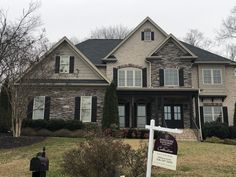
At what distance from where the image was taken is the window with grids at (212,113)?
26.6m

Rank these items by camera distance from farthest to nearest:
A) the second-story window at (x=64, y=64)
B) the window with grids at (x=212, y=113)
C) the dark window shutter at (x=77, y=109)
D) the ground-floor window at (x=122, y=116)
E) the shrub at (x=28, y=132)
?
Answer: the window with grids at (x=212, y=113)
the ground-floor window at (x=122, y=116)
the second-story window at (x=64, y=64)
the dark window shutter at (x=77, y=109)
the shrub at (x=28, y=132)

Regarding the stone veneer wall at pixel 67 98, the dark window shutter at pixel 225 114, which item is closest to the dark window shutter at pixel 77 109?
the stone veneer wall at pixel 67 98

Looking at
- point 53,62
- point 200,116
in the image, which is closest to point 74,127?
point 53,62

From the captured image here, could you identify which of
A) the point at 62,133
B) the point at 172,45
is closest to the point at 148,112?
the point at 172,45

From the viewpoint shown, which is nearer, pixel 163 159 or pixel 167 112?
pixel 163 159

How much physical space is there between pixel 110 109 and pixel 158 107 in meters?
4.94

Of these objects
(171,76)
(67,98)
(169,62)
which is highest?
(169,62)

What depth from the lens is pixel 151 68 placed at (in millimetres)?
26203

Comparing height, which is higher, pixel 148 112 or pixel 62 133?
pixel 148 112

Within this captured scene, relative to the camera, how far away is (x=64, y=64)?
80.8 feet

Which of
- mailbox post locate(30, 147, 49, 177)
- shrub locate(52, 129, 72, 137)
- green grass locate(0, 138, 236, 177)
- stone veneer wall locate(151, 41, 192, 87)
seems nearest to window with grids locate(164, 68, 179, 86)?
stone veneer wall locate(151, 41, 192, 87)

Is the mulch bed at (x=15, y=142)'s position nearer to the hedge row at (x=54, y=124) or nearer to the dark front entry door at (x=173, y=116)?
the hedge row at (x=54, y=124)

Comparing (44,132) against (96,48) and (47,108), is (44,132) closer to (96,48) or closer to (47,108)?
(47,108)

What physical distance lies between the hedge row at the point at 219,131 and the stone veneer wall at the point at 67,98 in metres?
7.59
